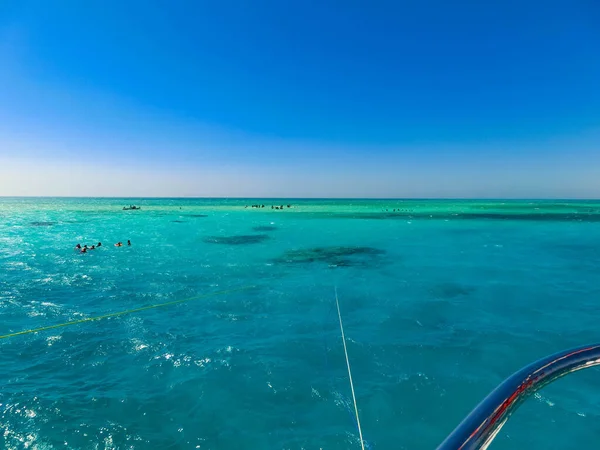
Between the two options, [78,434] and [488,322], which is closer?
[78,434]

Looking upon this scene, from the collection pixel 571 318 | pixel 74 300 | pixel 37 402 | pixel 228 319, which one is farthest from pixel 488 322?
pixel 74 300

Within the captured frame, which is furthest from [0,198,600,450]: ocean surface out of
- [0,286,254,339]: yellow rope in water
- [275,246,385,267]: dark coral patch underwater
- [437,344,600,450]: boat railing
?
[437,344,600,450]: boat railing

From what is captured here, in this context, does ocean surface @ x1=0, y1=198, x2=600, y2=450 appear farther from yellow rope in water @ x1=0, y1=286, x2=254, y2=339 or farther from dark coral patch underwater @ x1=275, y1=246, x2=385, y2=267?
dark coral patch underwater @ x1=275, y1=246, x2=385, y2=267

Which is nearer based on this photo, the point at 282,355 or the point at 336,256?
the point at 282,355

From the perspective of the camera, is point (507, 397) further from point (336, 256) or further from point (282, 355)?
point (336, 256)

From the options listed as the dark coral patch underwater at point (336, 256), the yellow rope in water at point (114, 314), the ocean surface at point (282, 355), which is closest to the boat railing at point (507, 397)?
the ocean surface at point (282, 355)

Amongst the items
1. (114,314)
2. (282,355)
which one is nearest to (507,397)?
(282,355)

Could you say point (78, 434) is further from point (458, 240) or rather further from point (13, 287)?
point (458, 240)

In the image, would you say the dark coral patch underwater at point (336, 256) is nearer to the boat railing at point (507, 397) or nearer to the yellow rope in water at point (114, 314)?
the yellow rope in water at point (114, 314)
